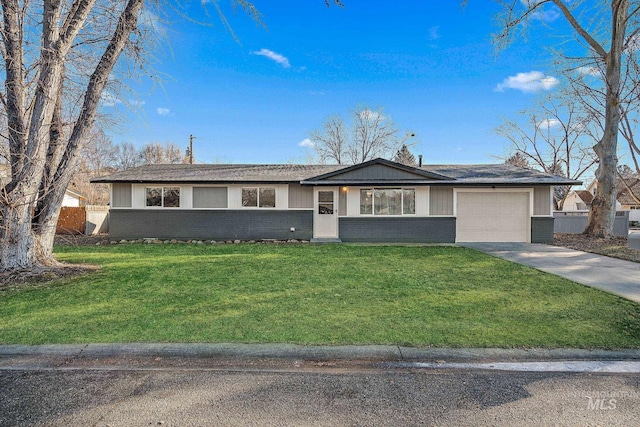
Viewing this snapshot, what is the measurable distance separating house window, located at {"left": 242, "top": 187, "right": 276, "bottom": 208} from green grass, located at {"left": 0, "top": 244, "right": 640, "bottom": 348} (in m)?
5.58

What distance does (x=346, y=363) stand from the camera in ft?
10.5

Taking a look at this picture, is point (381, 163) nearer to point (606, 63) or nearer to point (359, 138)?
point (606, 63)

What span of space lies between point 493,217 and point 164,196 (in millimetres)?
13730

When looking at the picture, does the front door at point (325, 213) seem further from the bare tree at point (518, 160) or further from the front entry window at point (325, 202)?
the bare tree at point (518, 160)

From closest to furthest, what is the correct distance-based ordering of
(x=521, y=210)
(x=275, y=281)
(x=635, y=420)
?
(x=635, y=420)
(x=275, y=281)
(x=521, y=210)

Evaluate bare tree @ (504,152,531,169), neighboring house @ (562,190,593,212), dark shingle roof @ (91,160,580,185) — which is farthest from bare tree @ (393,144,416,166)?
neighboring house @ (562,190,593,212)

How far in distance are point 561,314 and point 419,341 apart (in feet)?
8.04

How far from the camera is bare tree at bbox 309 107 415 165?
32.5 m

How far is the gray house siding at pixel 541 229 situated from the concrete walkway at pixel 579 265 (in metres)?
0.85

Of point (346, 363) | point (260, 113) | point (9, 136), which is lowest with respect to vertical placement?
point (346, 363)

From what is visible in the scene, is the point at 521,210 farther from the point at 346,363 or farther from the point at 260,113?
the point at 260,113

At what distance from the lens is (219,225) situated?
13.6 meters

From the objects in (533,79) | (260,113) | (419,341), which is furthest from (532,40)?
(419,341)

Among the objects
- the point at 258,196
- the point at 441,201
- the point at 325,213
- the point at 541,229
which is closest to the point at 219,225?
the point at 258,196
